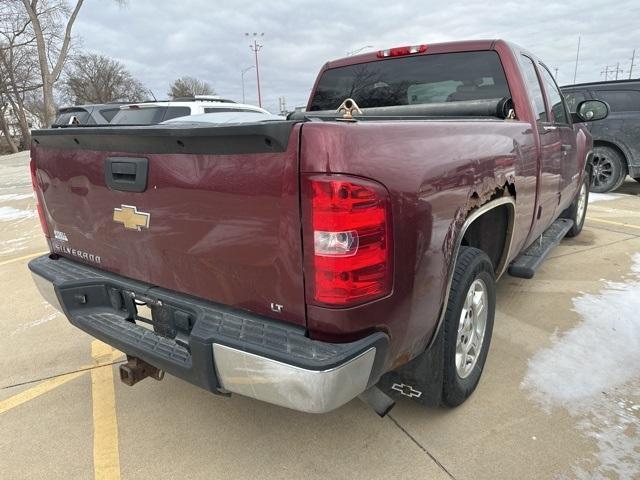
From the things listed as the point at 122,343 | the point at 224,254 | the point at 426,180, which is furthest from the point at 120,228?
the point at 426,180

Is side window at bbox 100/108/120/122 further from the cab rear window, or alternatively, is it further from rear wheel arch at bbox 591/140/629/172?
rear wheel arch at bbox 591/140/629/172

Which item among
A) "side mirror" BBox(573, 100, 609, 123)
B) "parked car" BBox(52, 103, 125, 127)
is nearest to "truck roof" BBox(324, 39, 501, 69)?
Answer: "side mirror" BBox(573, 100, 609, 123)

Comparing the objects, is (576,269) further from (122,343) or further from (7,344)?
(7,344)

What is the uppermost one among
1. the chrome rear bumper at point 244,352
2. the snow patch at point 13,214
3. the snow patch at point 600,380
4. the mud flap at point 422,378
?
the chrome rear bumper at point 244,352

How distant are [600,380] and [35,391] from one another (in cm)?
345

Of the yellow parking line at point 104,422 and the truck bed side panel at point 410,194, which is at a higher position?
the truck bed side panel at point 410,194

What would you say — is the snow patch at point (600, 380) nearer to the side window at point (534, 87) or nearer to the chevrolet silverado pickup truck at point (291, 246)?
the chevrolet silverado pickup truck at point (291, 246)

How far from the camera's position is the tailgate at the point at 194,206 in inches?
66.7

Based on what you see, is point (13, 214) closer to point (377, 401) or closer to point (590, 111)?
point (377, 401)

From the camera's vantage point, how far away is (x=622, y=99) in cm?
862

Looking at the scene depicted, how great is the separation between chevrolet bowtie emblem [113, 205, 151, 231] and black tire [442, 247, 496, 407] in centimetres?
146

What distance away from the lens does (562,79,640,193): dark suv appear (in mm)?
8453

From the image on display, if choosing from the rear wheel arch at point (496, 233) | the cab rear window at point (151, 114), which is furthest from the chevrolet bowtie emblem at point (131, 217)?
the cab rear window at point (151, 114)

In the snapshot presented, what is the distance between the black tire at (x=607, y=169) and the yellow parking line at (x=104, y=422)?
910 centimetres
